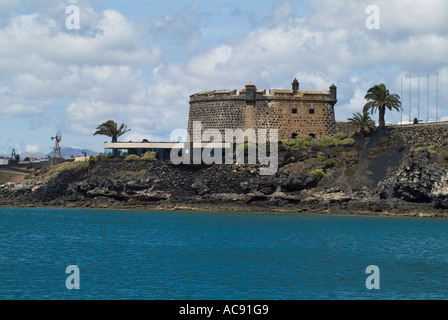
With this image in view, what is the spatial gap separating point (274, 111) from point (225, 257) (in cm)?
4534

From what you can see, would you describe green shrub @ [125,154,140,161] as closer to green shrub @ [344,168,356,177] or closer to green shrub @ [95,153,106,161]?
green shrub @ [95,153,106,161]

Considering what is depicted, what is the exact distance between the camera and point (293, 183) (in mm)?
78875

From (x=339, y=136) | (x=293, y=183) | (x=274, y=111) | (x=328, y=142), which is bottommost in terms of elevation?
(x=293, y=183)

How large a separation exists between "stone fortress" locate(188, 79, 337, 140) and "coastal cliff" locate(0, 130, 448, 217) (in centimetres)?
539

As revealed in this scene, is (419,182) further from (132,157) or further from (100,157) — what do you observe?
(100,157)

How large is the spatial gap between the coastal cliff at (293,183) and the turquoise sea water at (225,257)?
3.03 meters

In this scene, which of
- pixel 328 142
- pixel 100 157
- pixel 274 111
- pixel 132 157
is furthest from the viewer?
pixel 100 157

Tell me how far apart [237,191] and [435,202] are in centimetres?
2107

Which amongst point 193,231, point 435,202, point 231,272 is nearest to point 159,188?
point 193,231

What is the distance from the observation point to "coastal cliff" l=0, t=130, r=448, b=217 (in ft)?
238

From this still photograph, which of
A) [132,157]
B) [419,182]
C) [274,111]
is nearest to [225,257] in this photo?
[419,182]

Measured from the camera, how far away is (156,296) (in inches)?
1367

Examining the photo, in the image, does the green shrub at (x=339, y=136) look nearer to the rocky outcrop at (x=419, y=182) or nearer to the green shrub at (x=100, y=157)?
the rocky outcrop at (x=419, y=182)
